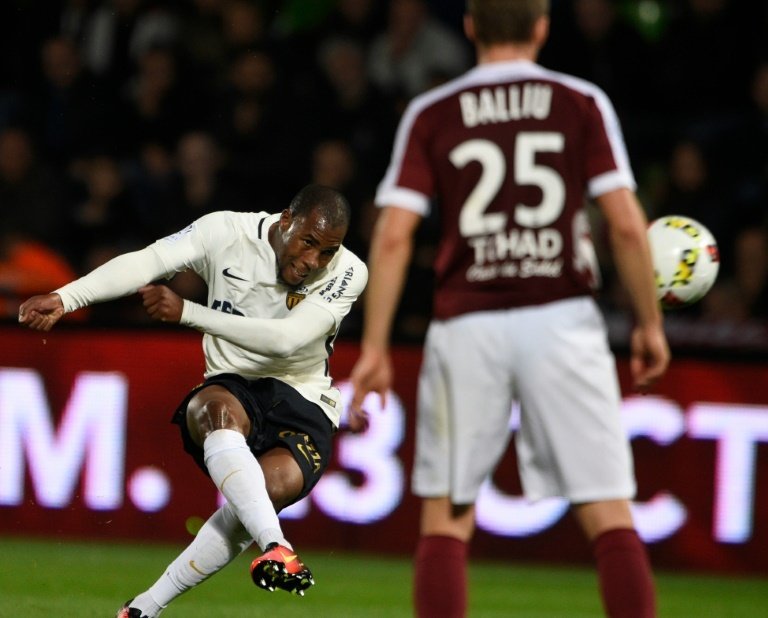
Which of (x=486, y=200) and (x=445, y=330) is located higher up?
(x=486, y=200)

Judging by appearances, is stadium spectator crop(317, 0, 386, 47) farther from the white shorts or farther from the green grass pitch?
the white shorts

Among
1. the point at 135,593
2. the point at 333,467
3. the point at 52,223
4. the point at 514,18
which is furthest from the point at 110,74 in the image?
the point at 514,18

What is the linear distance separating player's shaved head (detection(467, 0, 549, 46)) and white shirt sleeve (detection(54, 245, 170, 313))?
1.69m

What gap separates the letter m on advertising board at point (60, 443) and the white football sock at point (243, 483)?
3.03 metres

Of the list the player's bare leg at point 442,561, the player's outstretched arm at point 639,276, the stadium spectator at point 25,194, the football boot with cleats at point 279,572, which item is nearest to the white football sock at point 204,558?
the football boot with cleats at point 279,572

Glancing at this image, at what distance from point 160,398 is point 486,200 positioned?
4.56 m

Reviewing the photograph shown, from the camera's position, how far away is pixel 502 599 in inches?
269

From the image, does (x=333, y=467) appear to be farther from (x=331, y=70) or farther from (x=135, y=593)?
(x=331, y=70)

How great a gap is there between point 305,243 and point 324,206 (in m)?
0.14

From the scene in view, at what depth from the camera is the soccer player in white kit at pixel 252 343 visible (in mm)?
4891

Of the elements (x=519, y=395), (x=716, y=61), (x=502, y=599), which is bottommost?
(x=502, y=599)

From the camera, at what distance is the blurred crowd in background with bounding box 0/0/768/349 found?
9.41 m

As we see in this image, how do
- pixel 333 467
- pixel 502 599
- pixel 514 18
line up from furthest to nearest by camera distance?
pixel 333 467 → pixel 502 599 → pixel 514 18

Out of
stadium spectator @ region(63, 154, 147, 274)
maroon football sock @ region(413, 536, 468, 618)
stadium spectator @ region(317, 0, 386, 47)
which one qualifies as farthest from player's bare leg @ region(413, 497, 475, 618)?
stadium spectator @ region(317, 0, 386, 47)
